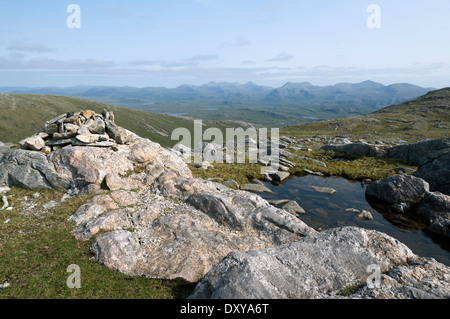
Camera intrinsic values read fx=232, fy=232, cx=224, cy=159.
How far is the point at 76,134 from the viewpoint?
27.9 metres

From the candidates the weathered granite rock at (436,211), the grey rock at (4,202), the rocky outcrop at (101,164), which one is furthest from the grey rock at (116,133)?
the weathered granite rock at (436,211)

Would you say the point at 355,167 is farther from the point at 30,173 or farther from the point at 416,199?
the point at 30,173

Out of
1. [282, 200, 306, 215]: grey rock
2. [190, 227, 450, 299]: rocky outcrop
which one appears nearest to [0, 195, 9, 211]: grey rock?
[190, 227, 450, 299]: rocky outcrop

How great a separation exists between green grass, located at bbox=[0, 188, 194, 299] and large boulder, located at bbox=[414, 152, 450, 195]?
36369 mm

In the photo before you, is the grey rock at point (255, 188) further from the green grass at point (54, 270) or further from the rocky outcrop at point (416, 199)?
the green grass at point (54, 270)

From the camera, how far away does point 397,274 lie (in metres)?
12.5

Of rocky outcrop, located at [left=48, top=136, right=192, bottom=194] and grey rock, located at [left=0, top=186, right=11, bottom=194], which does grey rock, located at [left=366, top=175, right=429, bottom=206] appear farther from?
grey rock, located at [left=0, top=186, right=11, bottom=194]

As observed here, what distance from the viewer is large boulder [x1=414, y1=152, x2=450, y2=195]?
31688 mm

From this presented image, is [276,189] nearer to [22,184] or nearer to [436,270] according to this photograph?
[436,270]

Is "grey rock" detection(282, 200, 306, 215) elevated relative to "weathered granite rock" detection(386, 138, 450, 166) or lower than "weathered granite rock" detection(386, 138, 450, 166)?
lower

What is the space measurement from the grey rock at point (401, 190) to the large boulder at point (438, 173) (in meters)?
4.55

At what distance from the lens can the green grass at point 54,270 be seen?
42.9 feet

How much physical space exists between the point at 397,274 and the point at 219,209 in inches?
525
